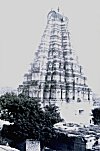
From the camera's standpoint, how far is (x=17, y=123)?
21781 millimetres

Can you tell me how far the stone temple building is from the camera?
32.4m

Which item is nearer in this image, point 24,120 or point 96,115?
point 24,120

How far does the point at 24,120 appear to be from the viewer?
22.0m

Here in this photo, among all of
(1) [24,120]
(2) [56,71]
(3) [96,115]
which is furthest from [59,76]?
(1) [24,120]

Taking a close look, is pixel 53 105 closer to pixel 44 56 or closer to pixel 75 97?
pixel 75 97

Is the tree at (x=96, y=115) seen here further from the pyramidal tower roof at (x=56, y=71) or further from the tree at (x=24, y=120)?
the tree at (x=24, y=120)

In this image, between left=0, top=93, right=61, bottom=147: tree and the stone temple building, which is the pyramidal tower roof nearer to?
the stone temple building

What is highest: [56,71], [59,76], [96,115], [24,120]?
[56,71]

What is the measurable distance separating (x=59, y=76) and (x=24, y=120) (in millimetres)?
11403

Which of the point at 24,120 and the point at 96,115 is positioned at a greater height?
the point at 96,115

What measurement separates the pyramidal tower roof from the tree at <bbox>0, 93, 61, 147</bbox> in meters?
8.95

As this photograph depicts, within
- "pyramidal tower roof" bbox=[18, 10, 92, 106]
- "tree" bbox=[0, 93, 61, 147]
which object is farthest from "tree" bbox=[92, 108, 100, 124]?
"tree" bbox=[0, 93, 61, 147]

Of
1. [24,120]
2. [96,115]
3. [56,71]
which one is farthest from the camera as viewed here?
[56,71]

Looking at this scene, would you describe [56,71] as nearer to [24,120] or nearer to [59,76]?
[59,76]
